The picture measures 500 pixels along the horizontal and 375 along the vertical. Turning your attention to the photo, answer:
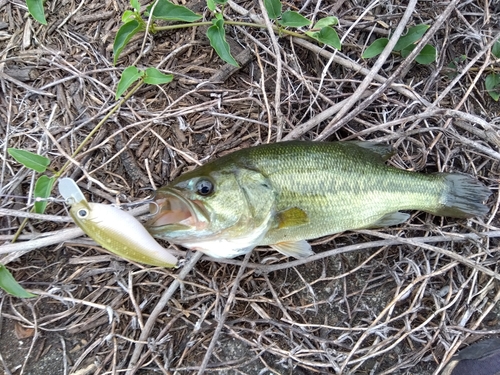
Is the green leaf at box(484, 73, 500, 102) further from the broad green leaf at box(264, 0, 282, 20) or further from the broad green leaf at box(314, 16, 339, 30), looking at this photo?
the broad green leaf at box(264, 0, 282, 20)

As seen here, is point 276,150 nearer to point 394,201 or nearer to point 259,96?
point 259,96

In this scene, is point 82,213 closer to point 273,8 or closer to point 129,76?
point 129,76

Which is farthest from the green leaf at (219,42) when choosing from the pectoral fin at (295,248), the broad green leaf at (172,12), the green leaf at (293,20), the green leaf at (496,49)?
the green leaf at (496,49)

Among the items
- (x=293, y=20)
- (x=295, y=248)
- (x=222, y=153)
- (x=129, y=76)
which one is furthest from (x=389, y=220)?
(x=129, y=76)

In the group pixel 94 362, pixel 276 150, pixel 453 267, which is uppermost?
pixel 276 150

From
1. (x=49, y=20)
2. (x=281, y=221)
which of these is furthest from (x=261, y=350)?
(x=49, y=20)

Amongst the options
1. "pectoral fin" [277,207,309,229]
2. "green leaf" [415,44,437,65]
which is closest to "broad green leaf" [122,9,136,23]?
"pectoral fin" [277,207,309,229]
